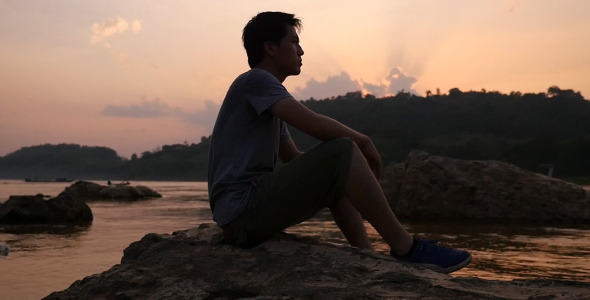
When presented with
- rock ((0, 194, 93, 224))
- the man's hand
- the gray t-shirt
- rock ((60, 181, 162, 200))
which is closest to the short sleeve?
the gray t-shirt

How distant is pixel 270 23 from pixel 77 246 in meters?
4.72

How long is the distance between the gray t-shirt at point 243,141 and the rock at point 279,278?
0.78 feet

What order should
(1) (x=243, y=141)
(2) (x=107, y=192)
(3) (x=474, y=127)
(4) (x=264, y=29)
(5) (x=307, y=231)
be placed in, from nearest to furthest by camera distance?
(1) (x=243, y=141)
(4) (x=264, y=29)
(5) (x=307, y=231)
(2) (x=107, y=192)
(3) (x=474, y=127)

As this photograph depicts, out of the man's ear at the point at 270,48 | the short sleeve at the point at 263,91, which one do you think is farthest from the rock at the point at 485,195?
the short sleeve at the point at 263,91

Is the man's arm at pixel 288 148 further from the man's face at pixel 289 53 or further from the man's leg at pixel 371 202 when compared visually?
the man's leg at pixel 371 202

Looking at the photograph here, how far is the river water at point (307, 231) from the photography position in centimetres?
470

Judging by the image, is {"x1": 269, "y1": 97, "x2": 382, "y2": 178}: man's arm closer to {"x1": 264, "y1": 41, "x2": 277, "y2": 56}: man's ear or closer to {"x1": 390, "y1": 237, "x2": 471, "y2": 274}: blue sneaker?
{"x1": 264, "y1": 41, "x2": 277, "y2": 56}: man's ear

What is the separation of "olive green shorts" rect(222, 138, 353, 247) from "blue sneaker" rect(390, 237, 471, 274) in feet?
1.41

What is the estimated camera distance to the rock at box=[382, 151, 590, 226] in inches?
394

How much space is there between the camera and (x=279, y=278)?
101 inches

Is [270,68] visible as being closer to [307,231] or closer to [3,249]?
[3,249]

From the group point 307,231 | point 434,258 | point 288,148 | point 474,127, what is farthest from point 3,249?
point 474,127

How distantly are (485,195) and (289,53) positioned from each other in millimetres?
7976

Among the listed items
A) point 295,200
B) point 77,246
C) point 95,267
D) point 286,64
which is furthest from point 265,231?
point 77,246
